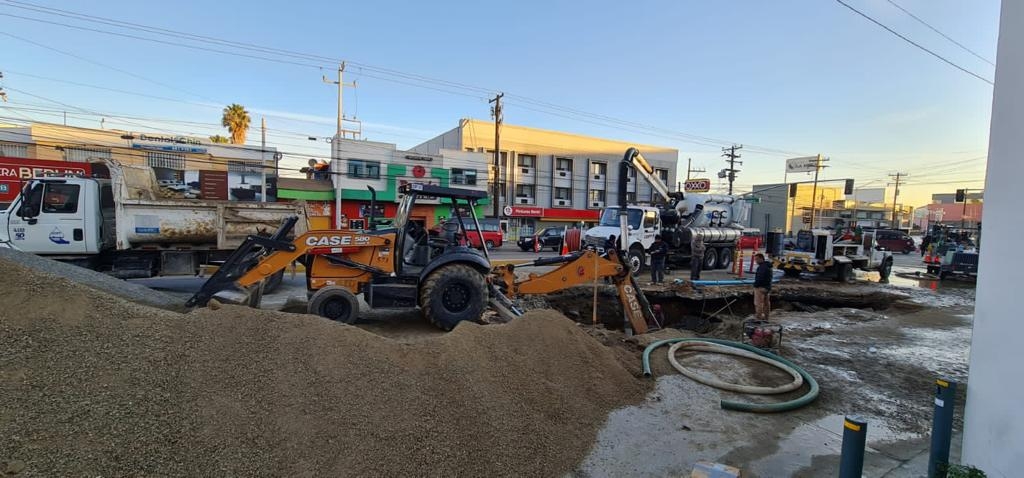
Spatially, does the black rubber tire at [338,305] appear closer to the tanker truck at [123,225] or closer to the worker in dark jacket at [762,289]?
the tanker truck at [123,225]

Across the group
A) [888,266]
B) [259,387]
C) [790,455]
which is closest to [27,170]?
[259,387]

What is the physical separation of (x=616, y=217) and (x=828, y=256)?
7.12 m

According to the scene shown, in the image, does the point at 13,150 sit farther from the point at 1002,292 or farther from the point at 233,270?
the point at 1002,292

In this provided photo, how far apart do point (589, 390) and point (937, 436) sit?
2528 millimetres

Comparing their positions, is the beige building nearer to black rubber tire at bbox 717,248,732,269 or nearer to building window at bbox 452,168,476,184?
building window at bbox 452,168,476,184

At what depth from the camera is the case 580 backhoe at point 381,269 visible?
20.7ft

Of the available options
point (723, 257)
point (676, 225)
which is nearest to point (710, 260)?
point (723, 257)

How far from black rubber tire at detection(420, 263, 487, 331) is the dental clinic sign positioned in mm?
28986

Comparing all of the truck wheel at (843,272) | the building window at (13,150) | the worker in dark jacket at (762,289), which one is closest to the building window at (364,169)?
the building window at (13,150)

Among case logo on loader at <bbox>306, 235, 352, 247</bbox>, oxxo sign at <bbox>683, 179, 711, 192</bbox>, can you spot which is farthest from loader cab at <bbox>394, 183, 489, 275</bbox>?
oxxo sign at <bbox>683, 179, 711, 192</bbox>

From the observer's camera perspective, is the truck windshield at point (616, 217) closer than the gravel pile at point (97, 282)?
No

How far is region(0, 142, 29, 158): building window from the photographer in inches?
1000

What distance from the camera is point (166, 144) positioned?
92.2ft

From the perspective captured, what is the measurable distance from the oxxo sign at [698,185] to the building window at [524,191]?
49.2ft
